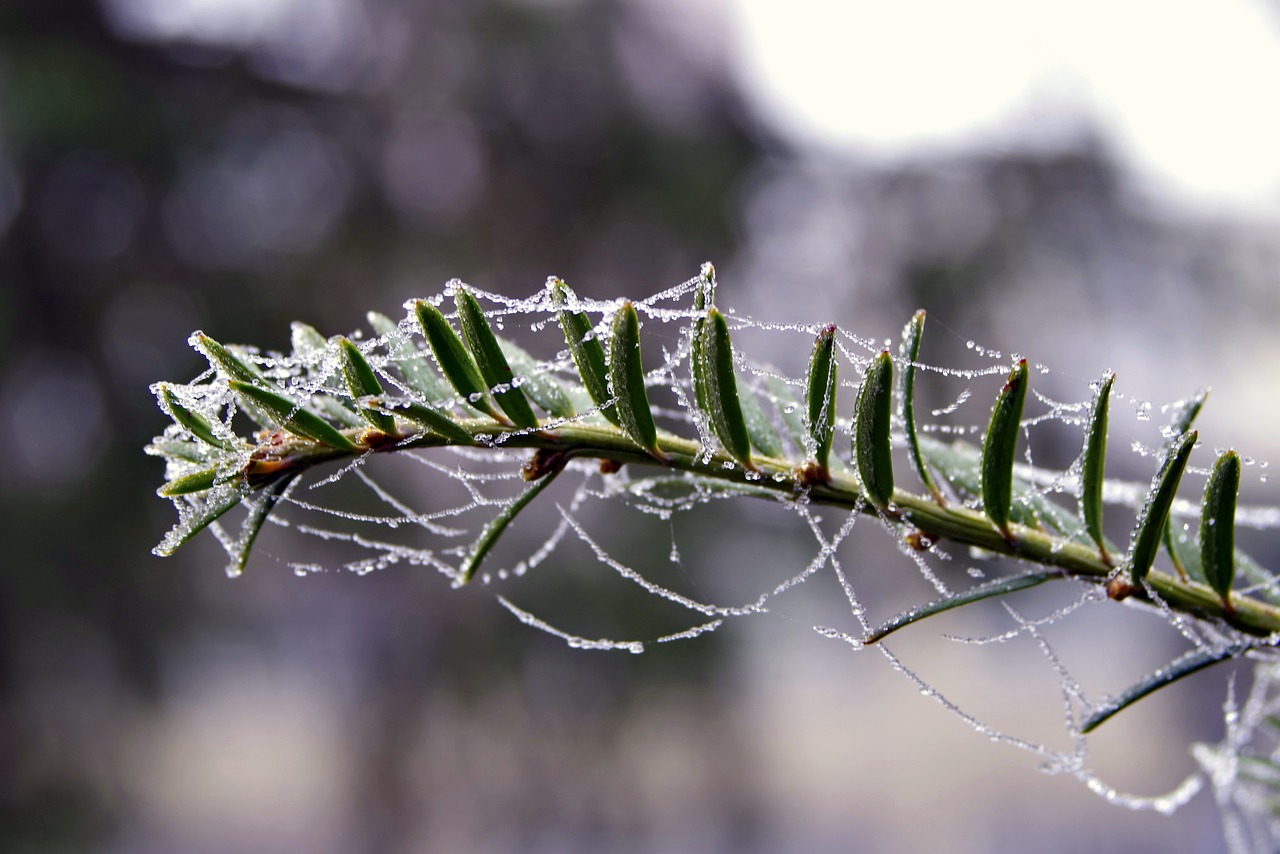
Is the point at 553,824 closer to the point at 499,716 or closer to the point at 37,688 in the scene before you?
the point at 499,716

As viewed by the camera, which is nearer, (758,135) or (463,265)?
(463,265)

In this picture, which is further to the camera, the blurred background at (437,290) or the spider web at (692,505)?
the blurred background at (437,290)

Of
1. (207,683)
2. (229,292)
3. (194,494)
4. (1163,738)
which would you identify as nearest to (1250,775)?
(194,494)

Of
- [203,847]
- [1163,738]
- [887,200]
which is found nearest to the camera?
[887,200]

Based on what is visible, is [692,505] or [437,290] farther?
[437,290]

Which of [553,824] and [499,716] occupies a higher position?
[499,716]

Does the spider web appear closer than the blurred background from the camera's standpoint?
Yes

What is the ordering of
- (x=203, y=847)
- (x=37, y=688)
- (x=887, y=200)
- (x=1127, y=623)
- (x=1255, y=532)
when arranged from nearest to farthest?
(x=37, y=688)
(x=887, y=200)
(x=1255, y=532)
(x=203, y=847)
(x=1127, y=623)

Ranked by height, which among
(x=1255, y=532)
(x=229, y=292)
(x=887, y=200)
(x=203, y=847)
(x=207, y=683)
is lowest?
(x=203, y=847)
